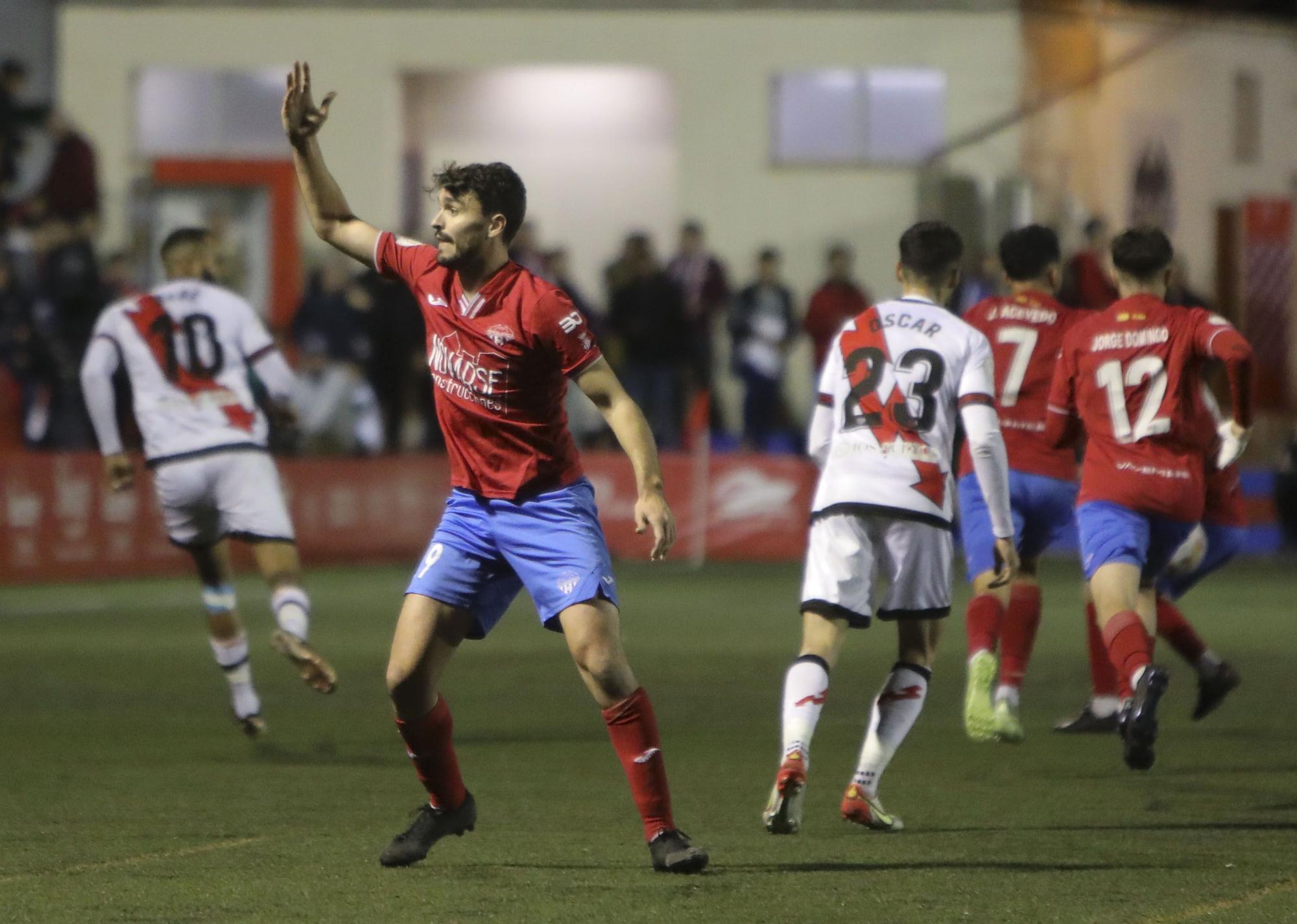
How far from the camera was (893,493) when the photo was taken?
7.25 m

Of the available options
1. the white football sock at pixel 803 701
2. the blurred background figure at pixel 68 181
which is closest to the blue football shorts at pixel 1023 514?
the white football sock at pixel 803 701

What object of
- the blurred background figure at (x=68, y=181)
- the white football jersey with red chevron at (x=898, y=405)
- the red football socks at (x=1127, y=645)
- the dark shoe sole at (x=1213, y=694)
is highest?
the blurred background figure at (x=68, y=181)

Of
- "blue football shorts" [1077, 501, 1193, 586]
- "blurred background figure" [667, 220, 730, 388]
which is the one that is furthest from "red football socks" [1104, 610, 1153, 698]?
"blurred background figure" [667, 220, 730, 388]

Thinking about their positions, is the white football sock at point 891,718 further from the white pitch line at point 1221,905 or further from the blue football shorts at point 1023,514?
the blue football shorts at point 1023,514

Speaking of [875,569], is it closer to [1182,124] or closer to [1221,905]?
[1221,905]

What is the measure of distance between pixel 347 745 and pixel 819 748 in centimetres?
190

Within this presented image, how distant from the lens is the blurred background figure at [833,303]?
20.8 meters

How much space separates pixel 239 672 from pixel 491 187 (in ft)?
13.0

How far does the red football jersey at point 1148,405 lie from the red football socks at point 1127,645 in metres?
0.47

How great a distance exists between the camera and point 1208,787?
8172 millimetres

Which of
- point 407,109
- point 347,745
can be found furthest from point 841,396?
point 407,109

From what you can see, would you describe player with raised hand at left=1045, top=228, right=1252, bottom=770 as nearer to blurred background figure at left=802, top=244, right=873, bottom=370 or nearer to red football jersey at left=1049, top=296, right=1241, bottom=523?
red football jersey at left=1049, top=296, right=1241, bottom=523

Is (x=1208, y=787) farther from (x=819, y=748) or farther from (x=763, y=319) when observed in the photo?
(x=763, y=319)

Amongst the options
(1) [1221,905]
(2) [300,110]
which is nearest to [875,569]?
(1) [1221,905]
